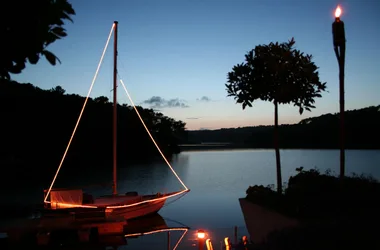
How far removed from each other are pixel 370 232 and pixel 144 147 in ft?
283

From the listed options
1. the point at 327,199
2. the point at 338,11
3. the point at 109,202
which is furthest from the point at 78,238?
the point at 338,11

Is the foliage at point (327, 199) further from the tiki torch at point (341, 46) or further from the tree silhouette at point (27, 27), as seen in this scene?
the tree silhouette at point (27, 27)

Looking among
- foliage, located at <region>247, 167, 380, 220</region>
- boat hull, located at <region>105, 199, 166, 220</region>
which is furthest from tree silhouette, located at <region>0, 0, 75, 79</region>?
boat hull, located at <region>105, 199, 166, 220</region>

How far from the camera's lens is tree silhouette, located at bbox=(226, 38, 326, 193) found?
609 inches

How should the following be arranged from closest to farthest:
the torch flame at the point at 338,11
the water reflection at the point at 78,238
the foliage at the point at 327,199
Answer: the foliage at the point at 327,199 → the torch flame at the point at 338,11 → the water reflection at the point at 78,238

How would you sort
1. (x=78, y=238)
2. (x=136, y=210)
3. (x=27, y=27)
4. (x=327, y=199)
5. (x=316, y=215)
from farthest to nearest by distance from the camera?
(x=136, y=210), (x=78, y=238), (x=327, y=199), (x=316, y=215), (x=27, y=27)

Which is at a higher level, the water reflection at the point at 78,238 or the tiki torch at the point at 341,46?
the tiki torch at the point at 341,46

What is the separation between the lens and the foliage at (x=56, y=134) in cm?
5559

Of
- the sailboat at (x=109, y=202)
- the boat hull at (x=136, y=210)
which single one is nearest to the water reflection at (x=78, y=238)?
the sailboat at (x=109, y=202)

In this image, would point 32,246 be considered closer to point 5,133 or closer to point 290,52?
point 290,52

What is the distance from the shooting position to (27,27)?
4.20 m

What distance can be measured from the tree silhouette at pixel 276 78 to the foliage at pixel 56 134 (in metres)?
31.0

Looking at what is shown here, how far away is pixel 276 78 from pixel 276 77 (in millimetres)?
60

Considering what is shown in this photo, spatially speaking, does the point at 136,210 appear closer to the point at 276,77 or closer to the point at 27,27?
the point at 276,77
